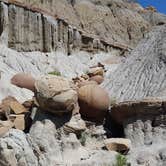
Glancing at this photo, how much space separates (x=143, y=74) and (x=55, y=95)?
3747 millimetres

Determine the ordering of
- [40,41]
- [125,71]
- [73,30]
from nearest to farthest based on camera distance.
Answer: [125,71] < [40,41] < [73,30]

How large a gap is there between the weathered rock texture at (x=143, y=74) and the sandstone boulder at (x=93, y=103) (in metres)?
0.95

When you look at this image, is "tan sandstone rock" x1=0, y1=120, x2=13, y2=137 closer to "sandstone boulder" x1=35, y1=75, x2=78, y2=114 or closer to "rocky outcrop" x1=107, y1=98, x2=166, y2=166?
"sandstone boulder" x1=35, y1=75, x2=78, y2=114

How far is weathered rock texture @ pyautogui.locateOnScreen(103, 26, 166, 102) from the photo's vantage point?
15955mm

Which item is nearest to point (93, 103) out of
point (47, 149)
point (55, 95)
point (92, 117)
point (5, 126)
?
point (92, 117)

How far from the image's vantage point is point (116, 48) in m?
40.9

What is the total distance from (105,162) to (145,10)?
48502 millimetres

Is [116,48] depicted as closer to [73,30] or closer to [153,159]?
[73,30]

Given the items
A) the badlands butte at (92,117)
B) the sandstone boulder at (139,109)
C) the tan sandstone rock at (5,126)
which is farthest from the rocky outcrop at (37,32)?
the sandstone boulder at (139,109)

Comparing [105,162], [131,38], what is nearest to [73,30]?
[131,38]

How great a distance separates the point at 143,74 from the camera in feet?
55.4

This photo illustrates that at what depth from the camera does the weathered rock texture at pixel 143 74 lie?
15955 millimetres

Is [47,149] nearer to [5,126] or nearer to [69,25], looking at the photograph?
[5,126]

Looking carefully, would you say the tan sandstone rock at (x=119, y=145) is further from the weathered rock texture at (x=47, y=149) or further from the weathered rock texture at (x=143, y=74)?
the weathered rock texture at (x=143, y=74)
